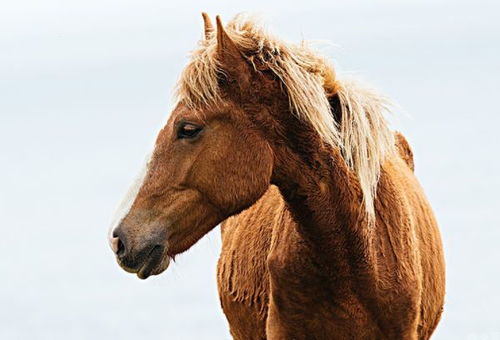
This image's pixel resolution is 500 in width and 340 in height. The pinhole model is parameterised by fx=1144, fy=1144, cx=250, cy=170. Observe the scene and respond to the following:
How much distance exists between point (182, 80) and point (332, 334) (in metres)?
1.51

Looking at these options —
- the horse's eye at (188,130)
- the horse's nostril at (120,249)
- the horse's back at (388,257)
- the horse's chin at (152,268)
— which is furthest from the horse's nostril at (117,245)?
the horse's back at (388,257)

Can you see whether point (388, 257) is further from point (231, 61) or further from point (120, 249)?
point (120, 249)

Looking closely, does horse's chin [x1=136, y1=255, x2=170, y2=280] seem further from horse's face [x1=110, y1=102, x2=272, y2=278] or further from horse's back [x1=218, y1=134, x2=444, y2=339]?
horse's back [x1=218, y1=134, x2=444, y2=339]

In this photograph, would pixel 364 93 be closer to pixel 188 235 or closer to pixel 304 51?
pixel 304 51

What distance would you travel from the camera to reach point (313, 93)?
17.8 feet

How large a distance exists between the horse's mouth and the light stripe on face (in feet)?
0.58

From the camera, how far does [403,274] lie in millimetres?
5730

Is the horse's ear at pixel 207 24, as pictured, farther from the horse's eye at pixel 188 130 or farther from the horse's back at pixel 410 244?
the horse's back at pixel 410 244

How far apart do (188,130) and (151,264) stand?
639mm

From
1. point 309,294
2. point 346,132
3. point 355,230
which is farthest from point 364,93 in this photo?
point 309,294

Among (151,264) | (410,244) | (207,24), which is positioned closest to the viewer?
(151,264)

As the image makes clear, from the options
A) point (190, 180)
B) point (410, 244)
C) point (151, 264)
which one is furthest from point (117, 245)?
point (410, 244)

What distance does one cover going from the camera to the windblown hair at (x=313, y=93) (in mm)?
5344

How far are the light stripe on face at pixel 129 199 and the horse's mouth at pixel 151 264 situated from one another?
18cm
